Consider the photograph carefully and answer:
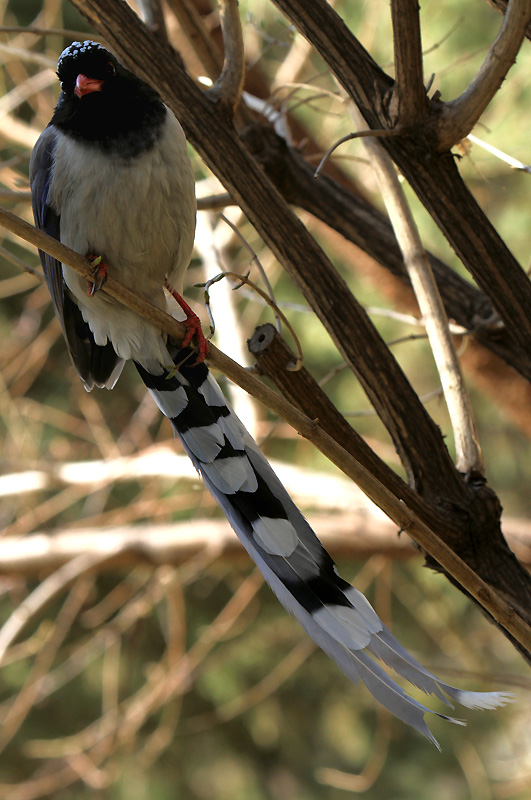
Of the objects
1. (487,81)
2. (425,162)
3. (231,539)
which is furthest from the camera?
(231,539)

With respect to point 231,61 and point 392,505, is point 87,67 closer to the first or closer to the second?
point 231,61

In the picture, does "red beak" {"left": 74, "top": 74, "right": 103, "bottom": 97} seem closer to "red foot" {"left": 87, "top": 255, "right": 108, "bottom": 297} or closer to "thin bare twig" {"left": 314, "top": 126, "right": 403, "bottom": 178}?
"red foot" {"left": 87, "top": 255, "right": 108, "bottom": 297}

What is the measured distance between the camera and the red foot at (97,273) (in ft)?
4.19

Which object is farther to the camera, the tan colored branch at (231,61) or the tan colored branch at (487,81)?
the tan colored branch at (231,61)

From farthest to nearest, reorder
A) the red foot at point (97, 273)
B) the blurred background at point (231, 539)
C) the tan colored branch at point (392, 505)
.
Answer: the blurred background at point (231, 539) → the red foot at point (97, 273) → the tan colored branch at point (392, 505)

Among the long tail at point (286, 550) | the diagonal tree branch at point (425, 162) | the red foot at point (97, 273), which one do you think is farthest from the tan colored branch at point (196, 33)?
the long tail at point (286, 550)

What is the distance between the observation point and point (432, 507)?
1.34 m

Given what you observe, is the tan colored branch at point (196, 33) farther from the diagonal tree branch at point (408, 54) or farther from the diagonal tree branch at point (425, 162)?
the diagonal tree branch at point (408, 54)

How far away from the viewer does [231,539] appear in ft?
9.70

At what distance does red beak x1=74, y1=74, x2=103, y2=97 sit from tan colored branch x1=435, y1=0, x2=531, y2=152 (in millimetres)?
715

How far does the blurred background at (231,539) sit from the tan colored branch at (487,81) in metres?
0.49

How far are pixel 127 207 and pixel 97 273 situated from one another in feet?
0.67

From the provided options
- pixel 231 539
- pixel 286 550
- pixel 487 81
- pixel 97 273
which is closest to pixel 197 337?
pixel 97 273

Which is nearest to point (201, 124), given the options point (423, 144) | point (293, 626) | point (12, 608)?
point (423, 144)
